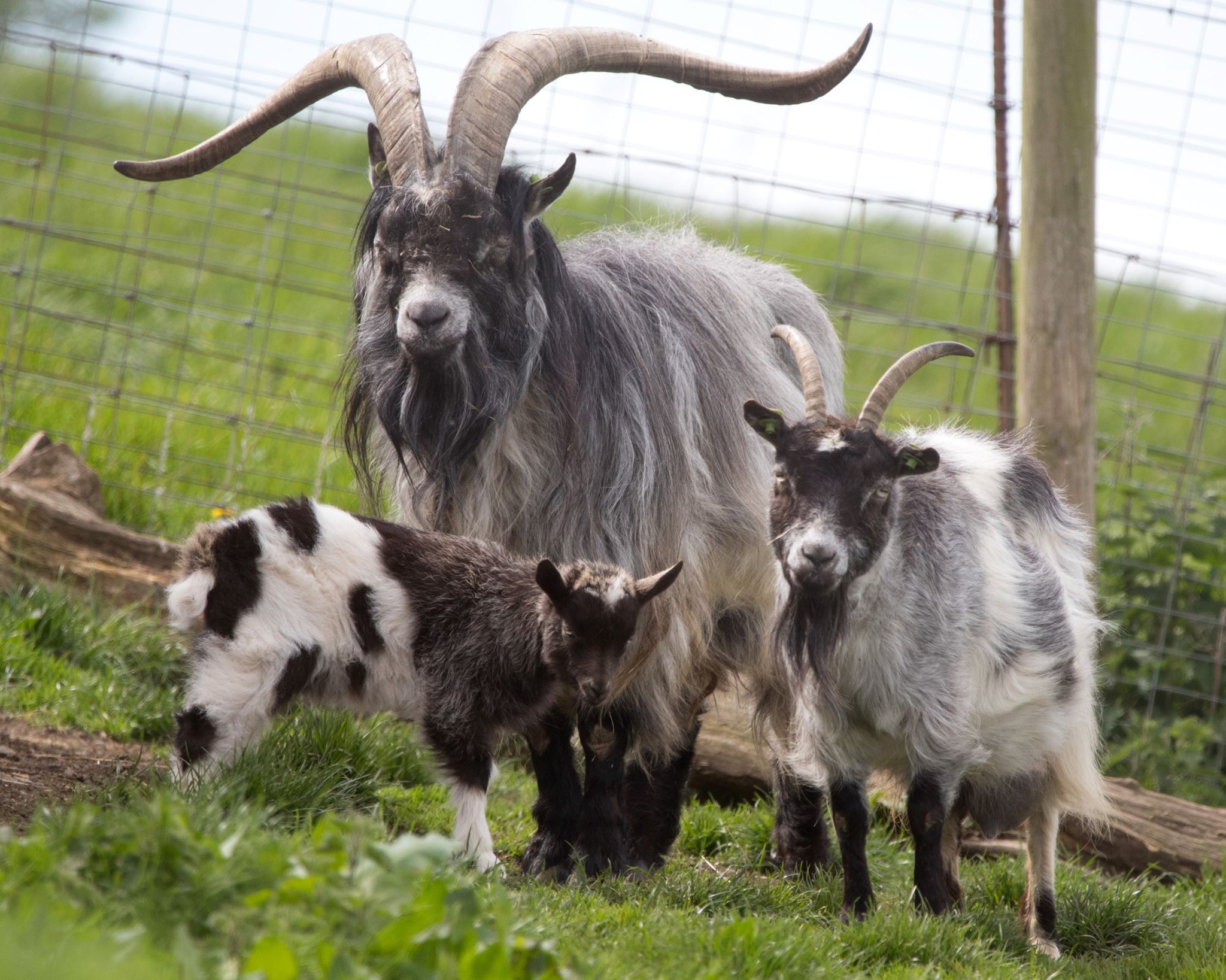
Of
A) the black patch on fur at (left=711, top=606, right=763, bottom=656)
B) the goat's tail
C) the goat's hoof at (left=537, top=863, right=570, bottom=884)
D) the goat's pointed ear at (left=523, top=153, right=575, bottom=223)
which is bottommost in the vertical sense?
the goat's hoof at (left=537, top=863, right=570, bottom=884)

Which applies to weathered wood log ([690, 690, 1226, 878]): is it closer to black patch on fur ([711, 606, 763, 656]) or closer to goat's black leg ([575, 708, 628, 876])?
black patch on fur ([711, 606, 763, 656])

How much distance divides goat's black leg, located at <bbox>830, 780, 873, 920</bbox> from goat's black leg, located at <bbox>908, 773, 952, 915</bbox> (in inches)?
6.2

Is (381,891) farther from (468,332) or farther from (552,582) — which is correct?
(468,332)

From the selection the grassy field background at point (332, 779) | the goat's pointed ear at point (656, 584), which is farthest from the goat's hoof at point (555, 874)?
the goat's pointed ear at point (656, 584)

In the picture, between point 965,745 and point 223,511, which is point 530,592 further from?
point 223,511

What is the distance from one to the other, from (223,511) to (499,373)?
9.58 feet

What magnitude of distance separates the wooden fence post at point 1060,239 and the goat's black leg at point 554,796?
317cm


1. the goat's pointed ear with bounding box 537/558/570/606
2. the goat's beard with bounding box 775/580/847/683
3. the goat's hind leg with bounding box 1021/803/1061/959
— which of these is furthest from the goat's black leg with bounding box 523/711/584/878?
the goat's hind leg with bounding box 1021/803/1061/959

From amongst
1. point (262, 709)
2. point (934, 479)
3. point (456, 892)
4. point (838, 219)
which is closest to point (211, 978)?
point (456, 892)

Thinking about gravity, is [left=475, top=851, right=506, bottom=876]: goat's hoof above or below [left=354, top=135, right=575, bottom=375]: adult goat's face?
below

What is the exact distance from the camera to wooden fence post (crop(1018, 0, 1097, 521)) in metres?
6.29

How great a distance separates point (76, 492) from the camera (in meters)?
6.47

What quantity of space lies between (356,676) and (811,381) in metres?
1.83

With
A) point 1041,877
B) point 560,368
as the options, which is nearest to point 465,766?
point 560,368
